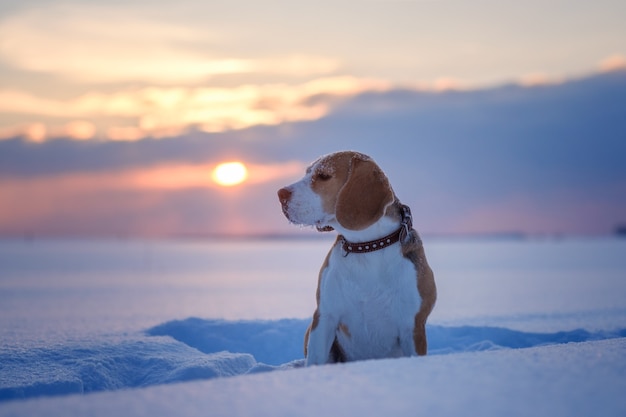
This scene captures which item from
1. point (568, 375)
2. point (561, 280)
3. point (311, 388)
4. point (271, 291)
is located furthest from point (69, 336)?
point (561, 280)

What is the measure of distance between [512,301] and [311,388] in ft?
24.6

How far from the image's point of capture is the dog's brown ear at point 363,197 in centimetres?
380

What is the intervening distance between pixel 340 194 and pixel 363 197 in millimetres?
146

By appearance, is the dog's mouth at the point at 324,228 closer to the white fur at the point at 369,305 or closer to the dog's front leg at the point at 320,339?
the white fur at the point at 369,305

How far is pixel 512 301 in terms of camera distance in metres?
9.41

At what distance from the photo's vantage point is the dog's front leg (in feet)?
12.7

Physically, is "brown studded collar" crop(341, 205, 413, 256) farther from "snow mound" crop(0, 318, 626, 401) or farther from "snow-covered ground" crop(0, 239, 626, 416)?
"snow mound" crop(0, 318, 626, 401)

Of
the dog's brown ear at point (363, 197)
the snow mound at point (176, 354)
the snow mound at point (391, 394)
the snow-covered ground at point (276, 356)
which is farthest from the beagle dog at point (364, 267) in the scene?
the snow mound at point (391, 394)

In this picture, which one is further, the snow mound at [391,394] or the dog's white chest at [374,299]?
the dog's white chest at [374,299]

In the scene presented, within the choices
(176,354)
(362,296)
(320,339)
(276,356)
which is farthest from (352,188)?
(276,356)

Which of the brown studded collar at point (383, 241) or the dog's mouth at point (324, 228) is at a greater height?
the dog's mouth at point (324, 228)

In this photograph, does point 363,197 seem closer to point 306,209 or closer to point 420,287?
point 306,209

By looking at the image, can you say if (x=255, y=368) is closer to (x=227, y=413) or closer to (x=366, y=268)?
(x=366, y=268)

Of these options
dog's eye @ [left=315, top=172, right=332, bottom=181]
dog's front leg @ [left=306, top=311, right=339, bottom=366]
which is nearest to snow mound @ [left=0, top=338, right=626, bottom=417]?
dog's front leg @ [left=306, top=311, right=339, bottom=366]
